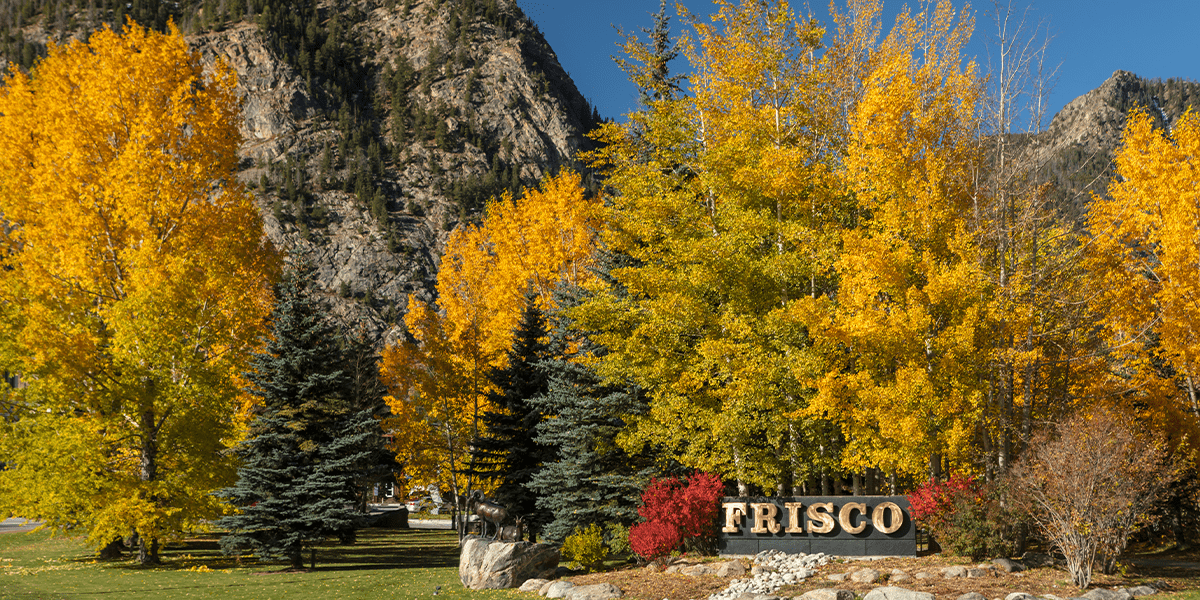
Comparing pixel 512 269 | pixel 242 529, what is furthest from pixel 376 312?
pixel 242 529

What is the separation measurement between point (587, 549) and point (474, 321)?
1436 centimetres

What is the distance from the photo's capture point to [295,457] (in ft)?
65.2

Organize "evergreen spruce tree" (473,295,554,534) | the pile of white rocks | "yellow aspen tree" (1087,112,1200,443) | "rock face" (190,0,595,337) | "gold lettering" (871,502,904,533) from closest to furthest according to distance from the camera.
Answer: the pile of white rocks, "gold lettering" (871,502,904,533), "yellow aspen tree" (1087,112,1200,443), "evergreen spruce tree" (473,295,554,534), "rock face" (190,0,595,337)

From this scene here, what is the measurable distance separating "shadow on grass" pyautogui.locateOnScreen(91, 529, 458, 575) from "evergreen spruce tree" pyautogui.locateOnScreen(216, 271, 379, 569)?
0.66 metres

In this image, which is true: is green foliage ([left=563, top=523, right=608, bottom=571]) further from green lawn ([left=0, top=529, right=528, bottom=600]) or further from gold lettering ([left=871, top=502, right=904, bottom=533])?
gold lettering ([left=871, top=502, right=904, bottom=533])

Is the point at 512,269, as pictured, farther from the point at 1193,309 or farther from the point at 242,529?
the point at 1193,309

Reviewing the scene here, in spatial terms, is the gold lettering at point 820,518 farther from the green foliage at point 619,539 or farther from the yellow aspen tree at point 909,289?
the green foliage at point 619,539

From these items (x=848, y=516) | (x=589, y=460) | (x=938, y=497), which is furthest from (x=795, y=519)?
(x=589, y=460)

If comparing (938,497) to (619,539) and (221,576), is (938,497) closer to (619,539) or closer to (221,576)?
(619,539)

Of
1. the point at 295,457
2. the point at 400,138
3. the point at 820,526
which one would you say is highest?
the point at 400,138

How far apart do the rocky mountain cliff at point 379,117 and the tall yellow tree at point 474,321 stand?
53690mm

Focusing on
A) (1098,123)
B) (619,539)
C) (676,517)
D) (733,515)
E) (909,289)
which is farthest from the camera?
(1098,123)

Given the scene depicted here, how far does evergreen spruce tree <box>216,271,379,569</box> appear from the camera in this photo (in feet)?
62.3

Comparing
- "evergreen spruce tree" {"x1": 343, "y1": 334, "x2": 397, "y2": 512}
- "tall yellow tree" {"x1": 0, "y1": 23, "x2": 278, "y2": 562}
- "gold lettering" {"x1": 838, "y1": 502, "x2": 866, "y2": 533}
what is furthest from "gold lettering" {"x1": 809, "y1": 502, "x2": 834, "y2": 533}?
"tall yellow tree" {"x1": 0, "y1": 23, "x2": 278, "y2": 562}
